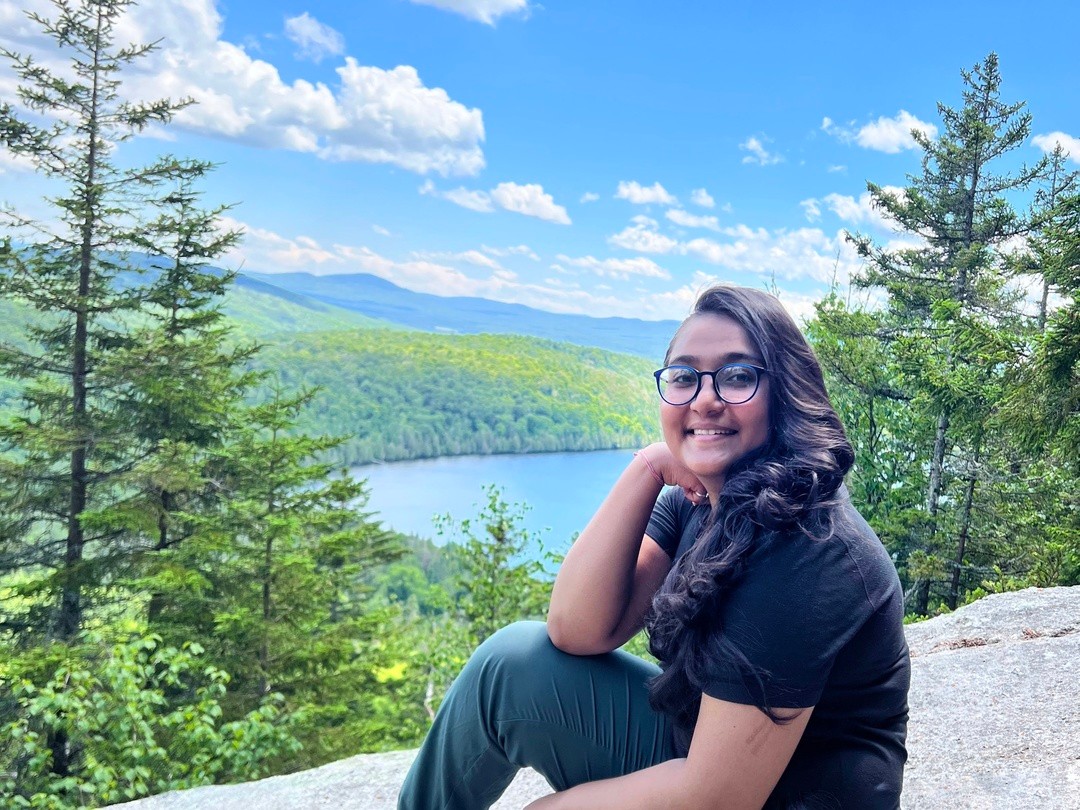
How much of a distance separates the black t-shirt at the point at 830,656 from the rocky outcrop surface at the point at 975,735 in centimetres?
104

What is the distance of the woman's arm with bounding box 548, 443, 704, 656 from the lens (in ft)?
5.11

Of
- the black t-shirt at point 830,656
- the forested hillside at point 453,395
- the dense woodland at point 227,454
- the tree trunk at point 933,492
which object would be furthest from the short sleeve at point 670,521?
the forested hillside at point 453,395

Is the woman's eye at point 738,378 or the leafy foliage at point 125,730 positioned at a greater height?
the woman's eye at point 738,378

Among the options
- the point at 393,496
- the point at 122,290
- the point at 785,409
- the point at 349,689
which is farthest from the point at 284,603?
the point at 393,496

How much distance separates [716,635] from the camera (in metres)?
1.17

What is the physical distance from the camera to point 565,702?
153cm

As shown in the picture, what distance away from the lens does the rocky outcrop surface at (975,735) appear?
84.1 inches

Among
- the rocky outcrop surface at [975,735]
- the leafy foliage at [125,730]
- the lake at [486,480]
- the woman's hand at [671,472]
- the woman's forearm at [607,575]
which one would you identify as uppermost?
the woman's hand at [671,472]

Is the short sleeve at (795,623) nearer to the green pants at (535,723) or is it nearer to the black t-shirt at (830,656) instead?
Result: the black t-shirt at (830,656)

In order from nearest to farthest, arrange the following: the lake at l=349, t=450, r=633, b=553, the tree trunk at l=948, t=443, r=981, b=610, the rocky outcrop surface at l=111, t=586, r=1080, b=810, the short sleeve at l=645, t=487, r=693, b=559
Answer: the short sleeve at l=645, t=487, r=693, b=559, the rocky outcrop surface at l=111, t=586, r=1080, b=810, the tree trunk at l=948, t=443, r=981, b=610, the lake at l=349, t=450, r=633, b=553

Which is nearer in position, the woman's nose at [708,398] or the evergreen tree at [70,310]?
the woman's nose at [708,398]

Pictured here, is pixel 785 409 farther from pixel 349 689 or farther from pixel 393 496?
pixel 393 496

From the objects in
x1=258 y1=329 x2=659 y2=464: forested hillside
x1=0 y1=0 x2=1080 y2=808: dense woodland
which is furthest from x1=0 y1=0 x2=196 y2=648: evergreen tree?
x1=258 y1=329 x2=659 y2=464: forested hillside

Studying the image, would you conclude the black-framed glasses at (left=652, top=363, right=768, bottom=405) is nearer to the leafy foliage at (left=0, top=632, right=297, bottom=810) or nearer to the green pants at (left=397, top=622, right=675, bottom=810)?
the green pants at (left=397, top=622, right=675, bottom=810)
